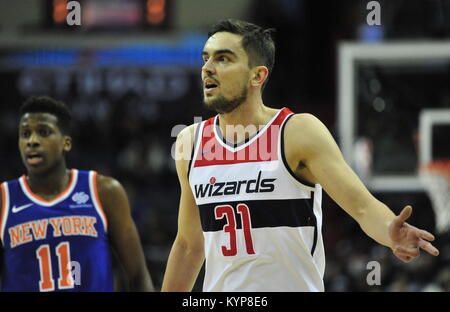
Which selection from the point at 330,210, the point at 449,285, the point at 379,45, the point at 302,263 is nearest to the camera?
the point at 302,263

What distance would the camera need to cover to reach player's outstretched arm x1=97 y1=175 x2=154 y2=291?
4.89m

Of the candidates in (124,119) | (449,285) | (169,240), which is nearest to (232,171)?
(449,285)

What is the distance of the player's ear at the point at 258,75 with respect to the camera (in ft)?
13.3

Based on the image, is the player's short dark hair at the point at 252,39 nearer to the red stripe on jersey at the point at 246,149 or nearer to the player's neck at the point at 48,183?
the red stripe on jersey at the point at 246,149

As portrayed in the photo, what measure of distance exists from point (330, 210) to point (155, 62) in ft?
16.3

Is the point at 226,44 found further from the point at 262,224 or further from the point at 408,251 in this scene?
the point at 408,251

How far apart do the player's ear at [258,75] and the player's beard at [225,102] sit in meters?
0.07

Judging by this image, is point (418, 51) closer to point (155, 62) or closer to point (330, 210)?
point (330, 210)

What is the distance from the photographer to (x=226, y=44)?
13.2ft

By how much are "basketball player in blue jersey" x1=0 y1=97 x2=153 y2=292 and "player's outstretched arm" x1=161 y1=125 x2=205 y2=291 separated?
2.02 ft

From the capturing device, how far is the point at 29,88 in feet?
49.4

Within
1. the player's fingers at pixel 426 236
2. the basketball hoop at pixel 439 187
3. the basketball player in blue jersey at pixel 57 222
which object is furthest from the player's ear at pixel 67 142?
the basketball hoop at pixel 439 187

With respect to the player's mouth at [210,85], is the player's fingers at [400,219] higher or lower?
lower

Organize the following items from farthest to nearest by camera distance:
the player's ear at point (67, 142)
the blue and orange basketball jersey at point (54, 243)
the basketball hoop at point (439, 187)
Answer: the basketball hoop at point (439, 187)
the player's ear at point (67, 142)
the blue and orange basketball jersey at point (54, 243)
